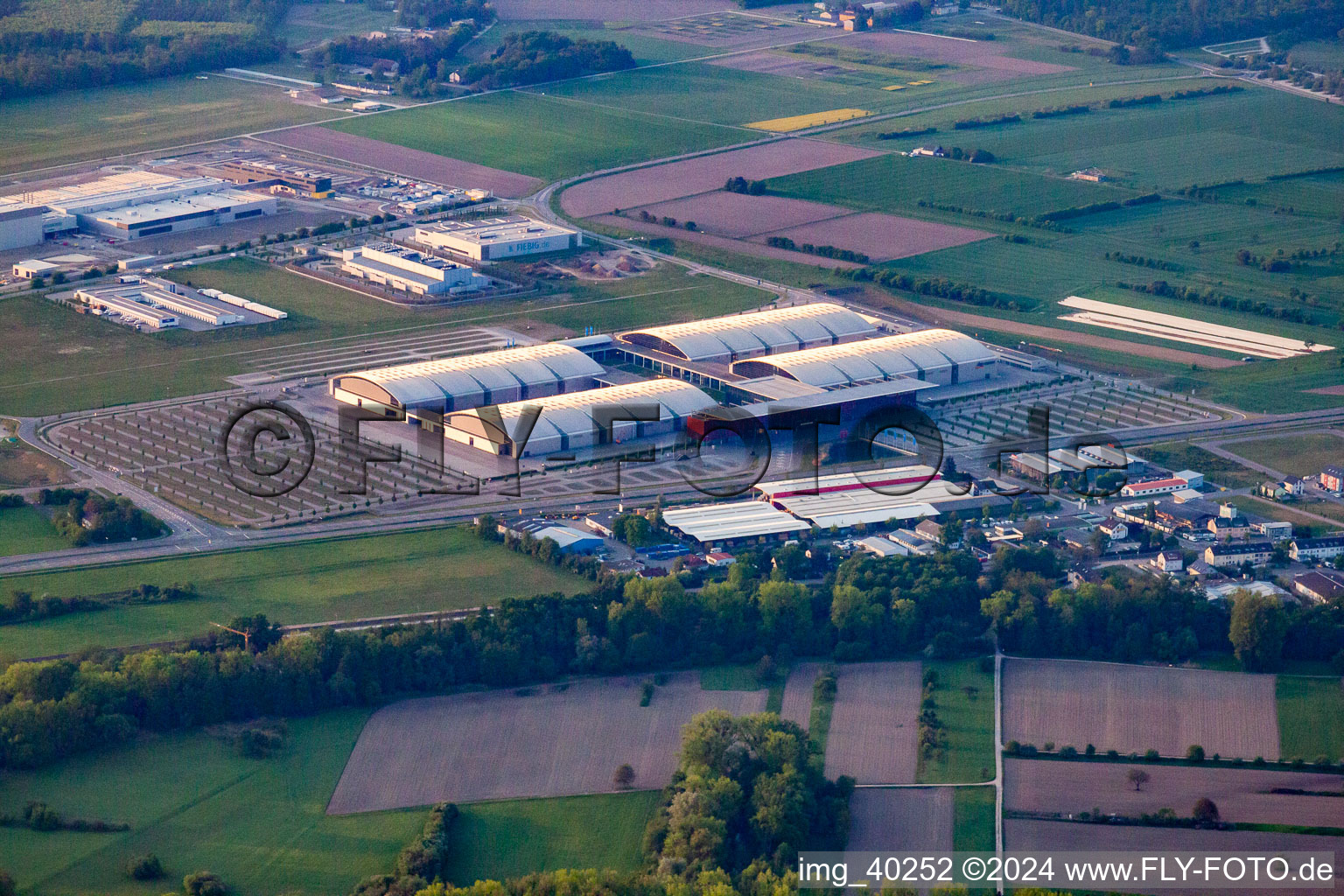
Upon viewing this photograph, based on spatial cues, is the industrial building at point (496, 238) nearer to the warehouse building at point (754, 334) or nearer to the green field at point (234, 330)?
the green field at point (234, 330)

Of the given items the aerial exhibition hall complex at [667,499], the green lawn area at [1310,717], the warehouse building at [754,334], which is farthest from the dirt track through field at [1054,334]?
the green lawn area at [1310,717]

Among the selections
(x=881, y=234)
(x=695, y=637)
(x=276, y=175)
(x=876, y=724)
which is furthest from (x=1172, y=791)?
(x=276, y=175)

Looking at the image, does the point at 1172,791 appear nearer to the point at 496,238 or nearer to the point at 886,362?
the point at 886,362

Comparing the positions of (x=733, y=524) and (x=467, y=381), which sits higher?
(x=467, y=381)

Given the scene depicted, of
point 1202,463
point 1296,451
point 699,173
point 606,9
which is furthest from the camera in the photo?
point 606,9

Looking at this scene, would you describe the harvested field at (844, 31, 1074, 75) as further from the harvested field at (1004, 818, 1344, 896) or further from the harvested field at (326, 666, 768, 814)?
the harvested field at (1004, 818, 1344, 896)
